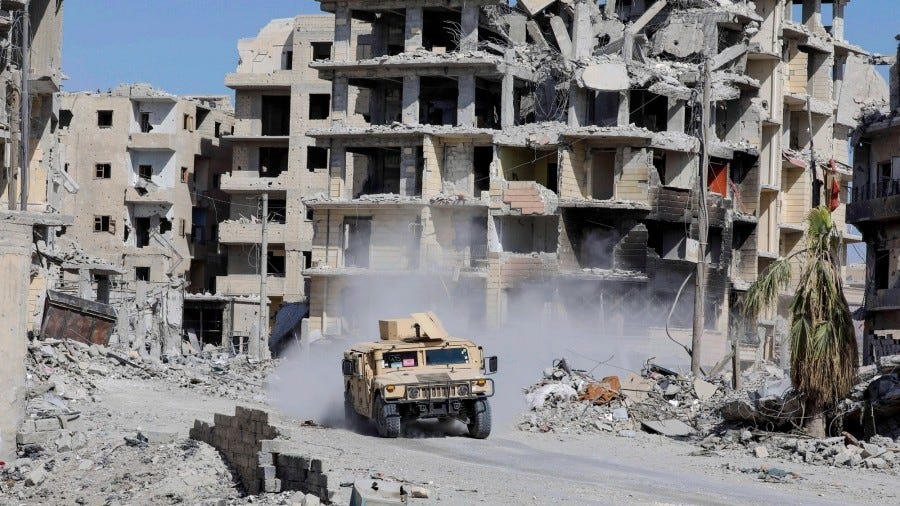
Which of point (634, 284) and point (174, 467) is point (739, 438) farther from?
point (634, 284)

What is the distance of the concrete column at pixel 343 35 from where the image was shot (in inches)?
2630

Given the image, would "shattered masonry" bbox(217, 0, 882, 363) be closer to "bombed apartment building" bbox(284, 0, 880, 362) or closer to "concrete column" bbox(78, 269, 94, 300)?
"bombed apartment building" bbox(284, 0, 880, 362)

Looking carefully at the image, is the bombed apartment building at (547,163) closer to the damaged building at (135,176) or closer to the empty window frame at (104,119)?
the damaged building at (135,176)

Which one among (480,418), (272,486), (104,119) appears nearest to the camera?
(272,486)

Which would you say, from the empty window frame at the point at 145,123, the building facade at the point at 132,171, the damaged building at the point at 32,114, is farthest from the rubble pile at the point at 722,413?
the empty window frame at the point at 145,123

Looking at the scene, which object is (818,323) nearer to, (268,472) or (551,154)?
(268,472)

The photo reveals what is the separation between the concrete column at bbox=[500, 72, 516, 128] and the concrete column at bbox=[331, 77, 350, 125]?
714 cm

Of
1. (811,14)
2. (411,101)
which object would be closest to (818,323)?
(411,101)

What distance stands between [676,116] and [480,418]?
31640mm

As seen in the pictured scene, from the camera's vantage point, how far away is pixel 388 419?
3425 cm

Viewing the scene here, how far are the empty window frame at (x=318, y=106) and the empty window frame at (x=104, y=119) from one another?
11.0m

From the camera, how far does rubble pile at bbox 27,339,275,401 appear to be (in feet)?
137

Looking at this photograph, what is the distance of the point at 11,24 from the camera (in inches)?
1956

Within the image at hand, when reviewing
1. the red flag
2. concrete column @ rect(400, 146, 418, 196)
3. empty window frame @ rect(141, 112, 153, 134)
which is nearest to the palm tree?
concrete column @ rect(400, 146, 418, 196)
